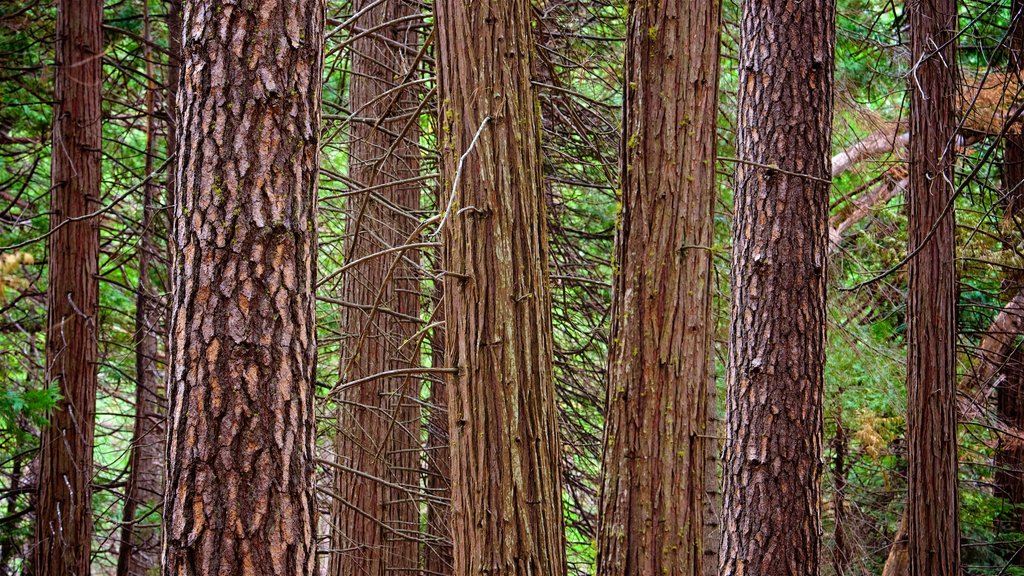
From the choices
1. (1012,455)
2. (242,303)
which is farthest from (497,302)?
(1012,455)

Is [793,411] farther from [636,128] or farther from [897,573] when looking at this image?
[897,573]

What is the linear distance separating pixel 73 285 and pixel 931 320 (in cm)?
728

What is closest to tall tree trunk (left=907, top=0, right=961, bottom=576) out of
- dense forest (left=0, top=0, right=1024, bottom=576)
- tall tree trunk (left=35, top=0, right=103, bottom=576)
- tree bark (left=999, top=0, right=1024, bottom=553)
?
dense forest (left=0, top=0, right=1024, bottom=576)

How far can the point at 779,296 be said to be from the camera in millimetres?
5438

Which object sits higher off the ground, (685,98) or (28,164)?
(28,164)

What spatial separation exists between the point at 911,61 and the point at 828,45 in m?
2.31

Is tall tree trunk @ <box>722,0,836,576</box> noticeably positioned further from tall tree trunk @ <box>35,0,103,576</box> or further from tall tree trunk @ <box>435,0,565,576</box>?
tall tree trunk @ <box>35,0,103,576</box>

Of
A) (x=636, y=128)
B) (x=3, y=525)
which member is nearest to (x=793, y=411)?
(x=636, y=128)

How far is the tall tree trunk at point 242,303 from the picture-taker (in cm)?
272

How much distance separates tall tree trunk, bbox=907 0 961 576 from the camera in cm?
696

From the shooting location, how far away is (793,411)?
17.5 feet

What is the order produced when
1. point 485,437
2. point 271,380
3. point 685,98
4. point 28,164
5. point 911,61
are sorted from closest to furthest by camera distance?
point 271,380 < point 485,437 < point 685,98 < point 911,61 < point 28,164

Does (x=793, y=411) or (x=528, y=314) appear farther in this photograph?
(x=793, y=411)

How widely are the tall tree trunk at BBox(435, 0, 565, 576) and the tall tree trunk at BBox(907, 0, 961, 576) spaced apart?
14.7 feet
